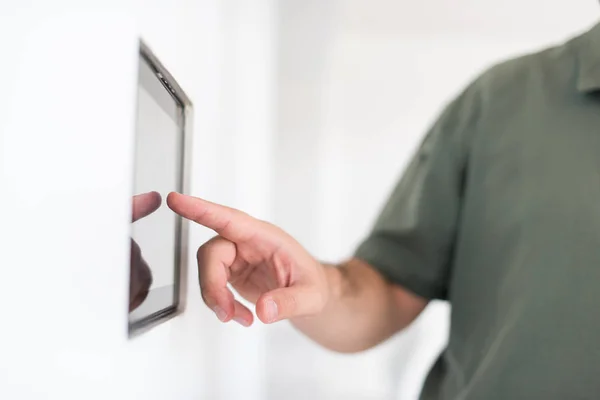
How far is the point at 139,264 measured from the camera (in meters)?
0.34

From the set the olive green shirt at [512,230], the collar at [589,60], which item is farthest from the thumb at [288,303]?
the collar at [589,60]

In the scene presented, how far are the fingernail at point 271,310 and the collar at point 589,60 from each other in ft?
1.35

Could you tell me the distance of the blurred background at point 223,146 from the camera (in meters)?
0.21

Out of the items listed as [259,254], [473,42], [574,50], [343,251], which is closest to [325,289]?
[259,254]

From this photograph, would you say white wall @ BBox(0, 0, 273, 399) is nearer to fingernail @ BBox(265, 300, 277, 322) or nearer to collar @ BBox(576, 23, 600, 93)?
fingernail @ BBox(265, 300, 277, 322)

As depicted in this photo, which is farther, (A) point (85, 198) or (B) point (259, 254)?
(B) point (259, 254)

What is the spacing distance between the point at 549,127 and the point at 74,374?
0.53 m

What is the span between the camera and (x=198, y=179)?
48 centimetres

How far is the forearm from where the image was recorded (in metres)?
0.60

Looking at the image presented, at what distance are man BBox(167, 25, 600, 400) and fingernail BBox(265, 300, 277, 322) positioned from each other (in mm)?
38

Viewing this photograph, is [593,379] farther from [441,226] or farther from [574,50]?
[574,50]

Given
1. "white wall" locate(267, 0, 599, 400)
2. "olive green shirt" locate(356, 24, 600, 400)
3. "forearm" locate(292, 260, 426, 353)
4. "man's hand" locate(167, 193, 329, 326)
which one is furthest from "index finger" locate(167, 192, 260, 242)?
"white wall" locate(267, 0, 599, 400)

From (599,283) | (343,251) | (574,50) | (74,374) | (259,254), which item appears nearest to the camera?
(74,374)

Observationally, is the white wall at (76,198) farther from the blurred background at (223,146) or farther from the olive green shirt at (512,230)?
the olive green shirt at (512,230)
